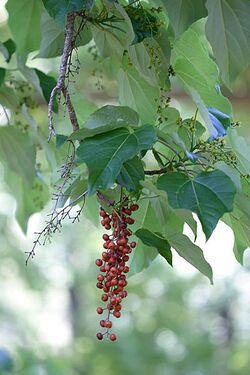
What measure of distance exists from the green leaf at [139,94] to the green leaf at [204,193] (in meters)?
0.24

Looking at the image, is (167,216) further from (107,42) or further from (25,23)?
(25,23)

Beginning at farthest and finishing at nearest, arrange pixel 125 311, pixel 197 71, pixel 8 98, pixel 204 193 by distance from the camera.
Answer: pixel 125 311, pixel 8 98, pixel 197 71, pixel 204 193

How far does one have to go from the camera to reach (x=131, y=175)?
2.23 ft

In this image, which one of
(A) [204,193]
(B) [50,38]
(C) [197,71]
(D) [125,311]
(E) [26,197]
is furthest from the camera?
(D) [125,311]

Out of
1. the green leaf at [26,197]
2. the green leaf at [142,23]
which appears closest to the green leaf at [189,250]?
the green leaf at [142,23]

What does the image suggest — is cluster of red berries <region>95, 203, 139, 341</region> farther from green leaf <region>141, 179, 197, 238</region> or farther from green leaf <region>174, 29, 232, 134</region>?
green leaf <region>174, 29, 232, 134</region>

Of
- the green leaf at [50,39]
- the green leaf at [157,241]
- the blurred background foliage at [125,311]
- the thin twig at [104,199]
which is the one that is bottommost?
the green leaf at [157,241]

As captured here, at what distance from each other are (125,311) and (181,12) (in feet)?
16.4

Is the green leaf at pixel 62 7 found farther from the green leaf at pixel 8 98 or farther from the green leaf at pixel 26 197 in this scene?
the green leaf at pixel 26 197

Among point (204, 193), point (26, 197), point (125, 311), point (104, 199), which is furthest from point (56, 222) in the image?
point (125, 311)

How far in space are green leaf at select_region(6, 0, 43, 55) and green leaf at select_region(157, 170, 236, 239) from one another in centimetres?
47

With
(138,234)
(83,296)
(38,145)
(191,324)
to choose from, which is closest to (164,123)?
(138,234)

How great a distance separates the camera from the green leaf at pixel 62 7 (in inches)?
29.9

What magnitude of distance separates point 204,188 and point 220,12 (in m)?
0.26
